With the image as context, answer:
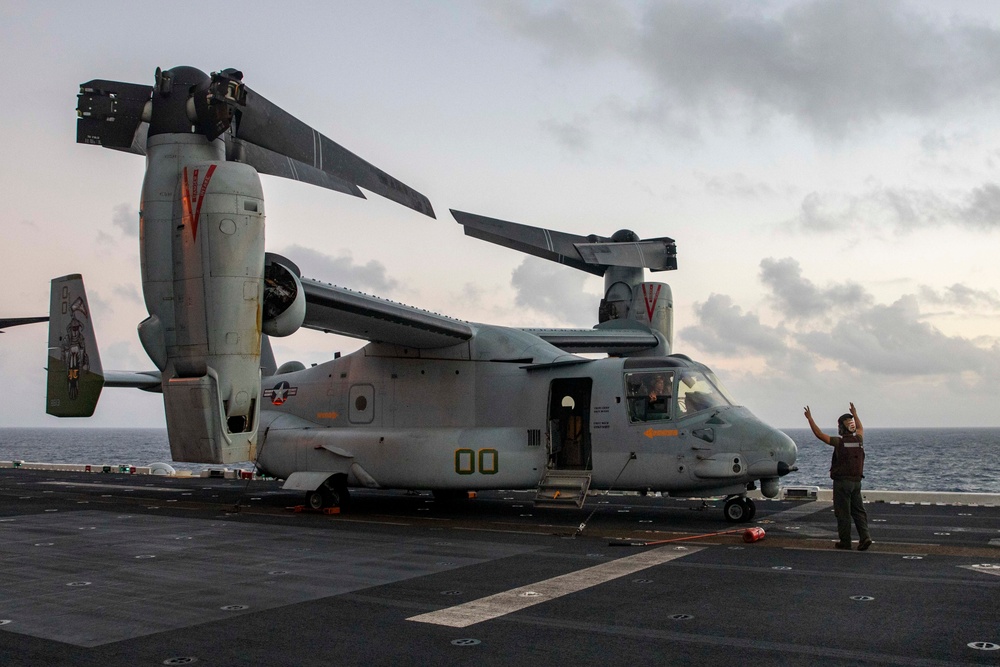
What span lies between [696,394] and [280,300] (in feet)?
25.4

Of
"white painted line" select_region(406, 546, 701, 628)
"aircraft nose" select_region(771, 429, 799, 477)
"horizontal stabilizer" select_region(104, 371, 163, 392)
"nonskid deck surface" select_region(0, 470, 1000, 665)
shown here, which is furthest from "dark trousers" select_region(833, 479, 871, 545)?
"horizontal stabilizer" select_region(104, 371, 163, 392)

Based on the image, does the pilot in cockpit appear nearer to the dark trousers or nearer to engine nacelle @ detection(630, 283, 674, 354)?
the dark trousers

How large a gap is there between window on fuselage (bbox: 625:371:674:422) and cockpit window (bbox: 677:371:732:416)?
20 cm

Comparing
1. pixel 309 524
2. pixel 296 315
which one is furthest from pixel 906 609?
pixel 309 524

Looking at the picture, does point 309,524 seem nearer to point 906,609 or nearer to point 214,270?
point 214,270

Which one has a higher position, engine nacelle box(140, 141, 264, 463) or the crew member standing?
engine nacelle box(140, 141, 264, 463)

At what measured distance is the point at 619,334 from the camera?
21578mm

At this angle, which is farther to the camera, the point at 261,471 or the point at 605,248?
the point at 605,248

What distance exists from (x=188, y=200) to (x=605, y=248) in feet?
39.8

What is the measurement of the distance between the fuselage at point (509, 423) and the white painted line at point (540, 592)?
3.89m

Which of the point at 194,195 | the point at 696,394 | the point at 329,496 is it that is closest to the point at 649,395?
the point at 696,394

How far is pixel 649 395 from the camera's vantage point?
1546cm

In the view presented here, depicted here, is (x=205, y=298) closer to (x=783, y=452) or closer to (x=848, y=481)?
(x=848, y=481)

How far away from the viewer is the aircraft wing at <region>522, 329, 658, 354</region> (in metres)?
21.0
